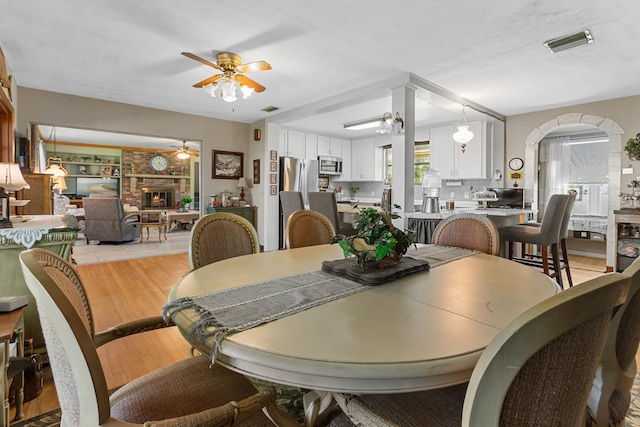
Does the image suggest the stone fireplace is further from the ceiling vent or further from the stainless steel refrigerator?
the ceiling vent

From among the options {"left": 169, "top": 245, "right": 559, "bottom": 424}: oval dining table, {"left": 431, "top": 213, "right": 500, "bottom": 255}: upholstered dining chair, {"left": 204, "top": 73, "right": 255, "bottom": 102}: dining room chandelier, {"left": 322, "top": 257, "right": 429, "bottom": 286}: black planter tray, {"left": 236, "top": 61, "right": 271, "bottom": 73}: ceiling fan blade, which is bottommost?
{"left": 169, "top": 245, "right": 559, "bottom": 424}: oval dining table

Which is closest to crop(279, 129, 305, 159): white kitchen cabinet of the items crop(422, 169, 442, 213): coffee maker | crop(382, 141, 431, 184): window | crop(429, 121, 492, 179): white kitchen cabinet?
crop(382, 141, 431, 184): window

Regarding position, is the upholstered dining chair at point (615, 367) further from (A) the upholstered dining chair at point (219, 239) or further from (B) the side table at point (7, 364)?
(B) the side table at point (7, 364)

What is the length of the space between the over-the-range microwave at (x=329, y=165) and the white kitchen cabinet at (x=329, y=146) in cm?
12

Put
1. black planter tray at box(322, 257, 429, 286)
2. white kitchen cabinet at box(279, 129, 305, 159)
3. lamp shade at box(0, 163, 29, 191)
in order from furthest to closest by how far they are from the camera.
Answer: white kitchen cabinet at box(279, 129, 305, 159), lamp shade at box(0, 163, 29, 191), black planter tray at box(322, 257, 429, 286)

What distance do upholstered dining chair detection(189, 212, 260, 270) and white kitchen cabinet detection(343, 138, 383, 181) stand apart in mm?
5925

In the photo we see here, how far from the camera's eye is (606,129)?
4.54m

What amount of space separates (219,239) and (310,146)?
553 cm

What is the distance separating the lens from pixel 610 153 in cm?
450

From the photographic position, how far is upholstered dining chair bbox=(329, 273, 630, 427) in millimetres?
492

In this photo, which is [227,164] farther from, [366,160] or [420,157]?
[420,157]

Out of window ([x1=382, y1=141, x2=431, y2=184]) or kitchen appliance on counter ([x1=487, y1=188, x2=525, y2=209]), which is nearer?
kitchen appliance on counter ([x1=487, y1=188, x2=525, y2=209])

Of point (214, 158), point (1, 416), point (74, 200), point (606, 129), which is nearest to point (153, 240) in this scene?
point (214, 158)

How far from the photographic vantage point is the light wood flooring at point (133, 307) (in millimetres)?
1925
